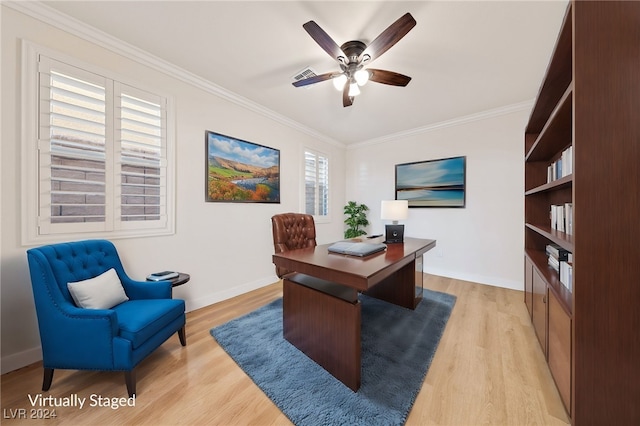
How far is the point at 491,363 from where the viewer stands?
5.49 ft

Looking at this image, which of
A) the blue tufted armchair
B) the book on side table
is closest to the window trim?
the book on side table

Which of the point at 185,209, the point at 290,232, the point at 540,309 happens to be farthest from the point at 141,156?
the point at 540,309

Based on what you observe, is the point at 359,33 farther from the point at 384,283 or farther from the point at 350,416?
the point at 350,416

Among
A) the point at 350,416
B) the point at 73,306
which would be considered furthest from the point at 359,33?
the point at 73,306

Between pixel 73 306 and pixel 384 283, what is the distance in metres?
2.68

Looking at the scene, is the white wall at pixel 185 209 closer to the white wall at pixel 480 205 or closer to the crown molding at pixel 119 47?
the crown molding at pixel 119 47

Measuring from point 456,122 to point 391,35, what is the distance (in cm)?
274

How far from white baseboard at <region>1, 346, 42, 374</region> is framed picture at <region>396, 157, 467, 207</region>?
15.4 ft

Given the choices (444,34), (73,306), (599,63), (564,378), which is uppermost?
(444,34)

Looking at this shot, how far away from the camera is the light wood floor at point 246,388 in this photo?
1255 mm

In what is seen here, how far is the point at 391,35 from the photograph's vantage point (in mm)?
1573

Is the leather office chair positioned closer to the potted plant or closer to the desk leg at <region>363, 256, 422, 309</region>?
the desk leg at <region>363, 256, 422, 309</region>

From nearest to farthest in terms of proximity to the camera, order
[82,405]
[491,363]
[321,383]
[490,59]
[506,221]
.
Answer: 1. [82,405]
2. [321,383]
3. [491,363]
4. [490,59]
5. [506,221]

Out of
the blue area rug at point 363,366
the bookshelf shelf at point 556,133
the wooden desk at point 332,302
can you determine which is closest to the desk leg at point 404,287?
the blue area rug at point 363,366
